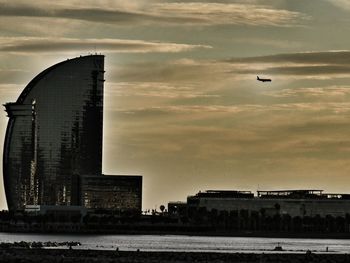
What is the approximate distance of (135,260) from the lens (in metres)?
143

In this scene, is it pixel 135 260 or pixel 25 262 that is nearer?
pixel 25 262

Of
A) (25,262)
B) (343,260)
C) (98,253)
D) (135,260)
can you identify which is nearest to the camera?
(25,262)

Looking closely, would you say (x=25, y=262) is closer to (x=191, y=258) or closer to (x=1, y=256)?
(x=1, y=256)

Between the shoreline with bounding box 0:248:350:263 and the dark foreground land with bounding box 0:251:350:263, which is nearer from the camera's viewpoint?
the dark foreground land with bounding box 0:251:350:263

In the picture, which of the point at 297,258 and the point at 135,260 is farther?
the point at 297,258

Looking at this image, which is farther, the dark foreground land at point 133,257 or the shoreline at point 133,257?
the shoreline at point 133,257

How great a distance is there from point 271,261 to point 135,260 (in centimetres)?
1448

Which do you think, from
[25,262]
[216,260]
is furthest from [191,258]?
[25,262]

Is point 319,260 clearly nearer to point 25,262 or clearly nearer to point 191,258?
point 191,258

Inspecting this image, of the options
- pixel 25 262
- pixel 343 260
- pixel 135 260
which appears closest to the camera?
pixel 25 262

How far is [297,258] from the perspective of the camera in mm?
155375

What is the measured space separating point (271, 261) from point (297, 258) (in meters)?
8.42

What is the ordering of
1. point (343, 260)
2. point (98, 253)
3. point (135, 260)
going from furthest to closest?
point (98, 253), point (343, 260), point (135, 260)

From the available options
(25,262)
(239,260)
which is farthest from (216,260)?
(25,262)
